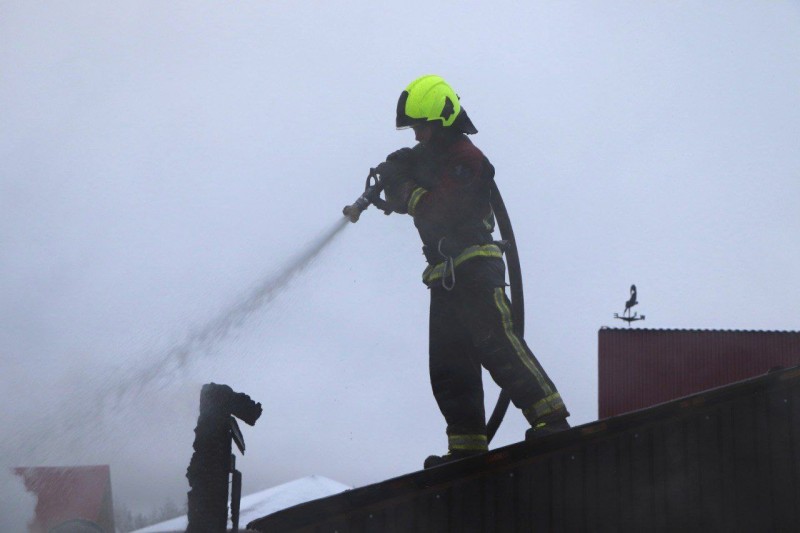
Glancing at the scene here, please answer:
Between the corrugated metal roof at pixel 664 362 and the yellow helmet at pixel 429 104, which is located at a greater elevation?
the corrugated metal roof at pixel 664 362

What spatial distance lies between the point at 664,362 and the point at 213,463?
21263 mm

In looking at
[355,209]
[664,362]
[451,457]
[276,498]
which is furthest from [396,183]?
[664,362]

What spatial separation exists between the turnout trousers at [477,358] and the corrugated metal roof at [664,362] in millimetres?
18625

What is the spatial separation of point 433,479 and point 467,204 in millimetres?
1782

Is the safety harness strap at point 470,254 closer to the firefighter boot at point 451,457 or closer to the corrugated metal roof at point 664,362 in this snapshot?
the firefighter boot at point 451,457

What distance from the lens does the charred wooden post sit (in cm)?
408

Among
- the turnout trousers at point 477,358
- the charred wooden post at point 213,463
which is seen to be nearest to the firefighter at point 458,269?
the turnout trousers at point 477,358

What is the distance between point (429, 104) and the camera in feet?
18.6

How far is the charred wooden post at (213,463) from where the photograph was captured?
4.08 meters

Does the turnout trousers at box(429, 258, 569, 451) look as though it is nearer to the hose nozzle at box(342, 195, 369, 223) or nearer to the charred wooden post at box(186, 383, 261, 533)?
the hose nozzle at box(342, 195, 369, 223)

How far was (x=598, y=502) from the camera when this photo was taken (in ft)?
15.7

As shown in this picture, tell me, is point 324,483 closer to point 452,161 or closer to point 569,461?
point 569,461

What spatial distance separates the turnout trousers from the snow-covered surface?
89 cm

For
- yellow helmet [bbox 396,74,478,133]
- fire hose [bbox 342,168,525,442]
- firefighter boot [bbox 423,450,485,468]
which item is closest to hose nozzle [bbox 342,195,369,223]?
fire hose [bbox 342,168,525,442]
